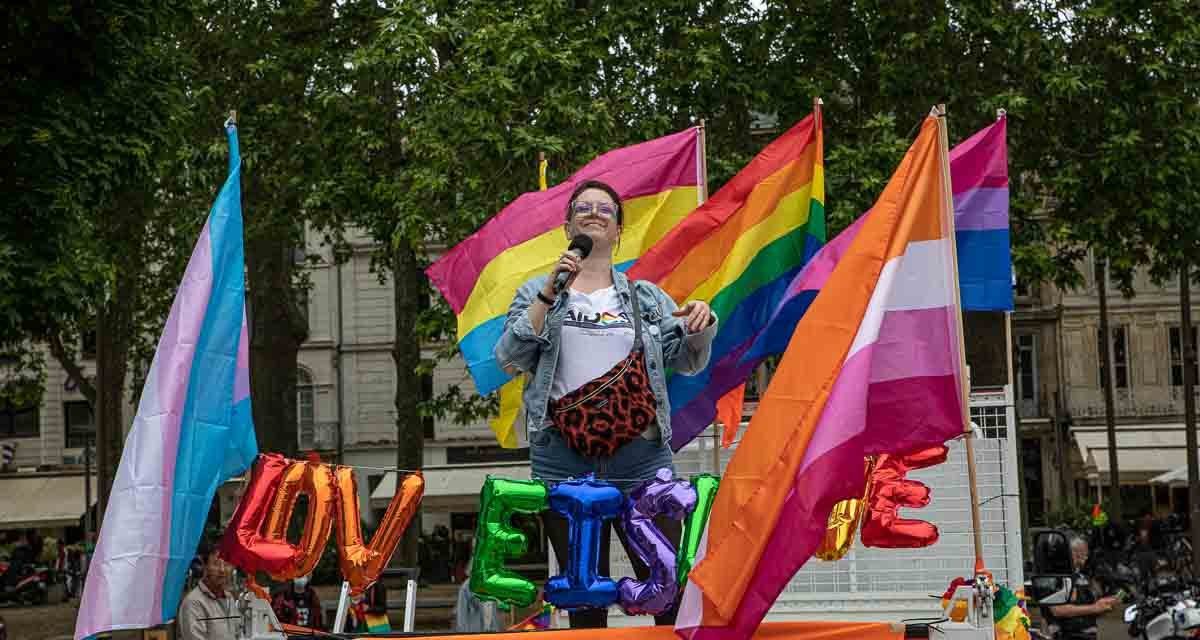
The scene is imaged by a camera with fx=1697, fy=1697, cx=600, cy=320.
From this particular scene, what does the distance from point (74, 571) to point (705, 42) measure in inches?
1040

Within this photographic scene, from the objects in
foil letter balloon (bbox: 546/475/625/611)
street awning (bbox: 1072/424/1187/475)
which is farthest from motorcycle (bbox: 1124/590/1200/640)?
street awning (bbox: 1072/424/1187/475)

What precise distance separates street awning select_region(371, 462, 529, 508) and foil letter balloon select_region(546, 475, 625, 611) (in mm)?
34357

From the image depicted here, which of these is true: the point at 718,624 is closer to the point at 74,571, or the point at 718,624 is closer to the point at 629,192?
the point at 629,192

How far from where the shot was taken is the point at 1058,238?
20234mm

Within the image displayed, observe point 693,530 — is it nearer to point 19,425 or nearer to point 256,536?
point 256,536

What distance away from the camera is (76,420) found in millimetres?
57375

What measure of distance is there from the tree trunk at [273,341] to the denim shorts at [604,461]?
19.4 m

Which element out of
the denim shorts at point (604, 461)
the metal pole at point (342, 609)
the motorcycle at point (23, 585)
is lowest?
the motorcycle at point (23, 585)

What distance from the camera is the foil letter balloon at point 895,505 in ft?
25.7

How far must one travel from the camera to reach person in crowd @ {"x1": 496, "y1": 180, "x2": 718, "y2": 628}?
636cm

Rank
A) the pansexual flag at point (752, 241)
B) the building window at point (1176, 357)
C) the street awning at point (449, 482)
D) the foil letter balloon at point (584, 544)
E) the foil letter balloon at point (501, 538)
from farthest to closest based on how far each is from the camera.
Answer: the building window at point (1176, 357) → the street awning at point (449, 482) → the pansexual flag at point (752, 241) → the foil letter balloon at point (501, 538) → the foil letter balloon at point (584, 544)

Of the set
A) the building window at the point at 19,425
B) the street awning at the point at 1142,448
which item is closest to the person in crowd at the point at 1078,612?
the street awning at the point at 1142,448

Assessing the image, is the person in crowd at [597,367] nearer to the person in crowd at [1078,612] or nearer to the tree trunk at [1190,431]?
the person in crowd at [1078,612]

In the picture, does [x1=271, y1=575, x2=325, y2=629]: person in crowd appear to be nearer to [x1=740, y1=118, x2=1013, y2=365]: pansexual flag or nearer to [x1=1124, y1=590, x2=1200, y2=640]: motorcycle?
[x1=1124, y1=590, x2=1200, y2=640]: motorcycle
